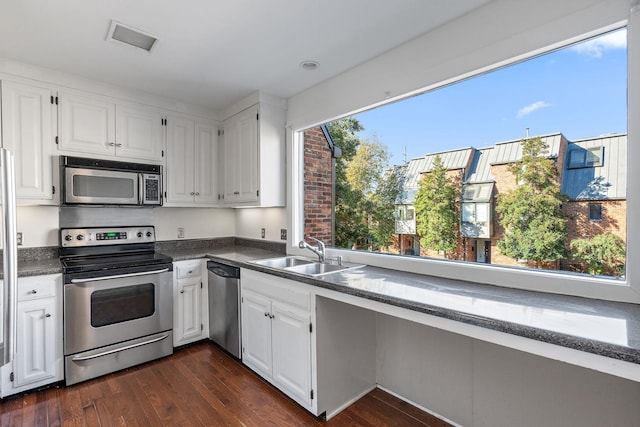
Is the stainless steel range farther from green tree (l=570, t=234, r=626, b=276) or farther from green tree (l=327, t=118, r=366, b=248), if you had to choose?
green tree (l=570, t=234, r=626, b=276)

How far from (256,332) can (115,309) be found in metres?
1.18

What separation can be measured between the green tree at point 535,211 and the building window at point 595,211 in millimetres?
105

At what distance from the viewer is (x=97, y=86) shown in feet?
9.25

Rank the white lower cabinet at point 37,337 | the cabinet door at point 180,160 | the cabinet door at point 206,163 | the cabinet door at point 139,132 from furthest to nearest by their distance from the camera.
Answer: the cabinet door at point 206,163
the cabinet door at point 180,160
the cabinet door at point 139,132
the white lower cabinet at point 37,337

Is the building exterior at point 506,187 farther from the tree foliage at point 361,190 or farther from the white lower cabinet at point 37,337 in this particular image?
the white lower cabinet at point 37,337

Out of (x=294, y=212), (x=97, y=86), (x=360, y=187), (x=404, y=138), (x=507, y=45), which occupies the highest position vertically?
(x=97, y=86)

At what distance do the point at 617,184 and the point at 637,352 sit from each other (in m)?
0.86

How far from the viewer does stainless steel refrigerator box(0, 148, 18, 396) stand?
1.24 metres

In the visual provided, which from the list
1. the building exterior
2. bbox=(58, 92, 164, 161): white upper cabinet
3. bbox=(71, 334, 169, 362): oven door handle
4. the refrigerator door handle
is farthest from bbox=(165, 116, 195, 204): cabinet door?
the building exterior

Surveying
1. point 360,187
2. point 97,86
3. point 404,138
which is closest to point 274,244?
point 360,187

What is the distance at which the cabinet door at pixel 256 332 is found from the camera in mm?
2396

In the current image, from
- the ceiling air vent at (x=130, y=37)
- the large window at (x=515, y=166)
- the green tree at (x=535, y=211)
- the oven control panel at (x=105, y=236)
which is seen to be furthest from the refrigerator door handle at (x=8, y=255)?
the green tree at (x=535, y=211)

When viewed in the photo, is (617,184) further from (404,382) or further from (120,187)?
(120,187)

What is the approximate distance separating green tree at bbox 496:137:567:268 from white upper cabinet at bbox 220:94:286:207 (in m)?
1.99
